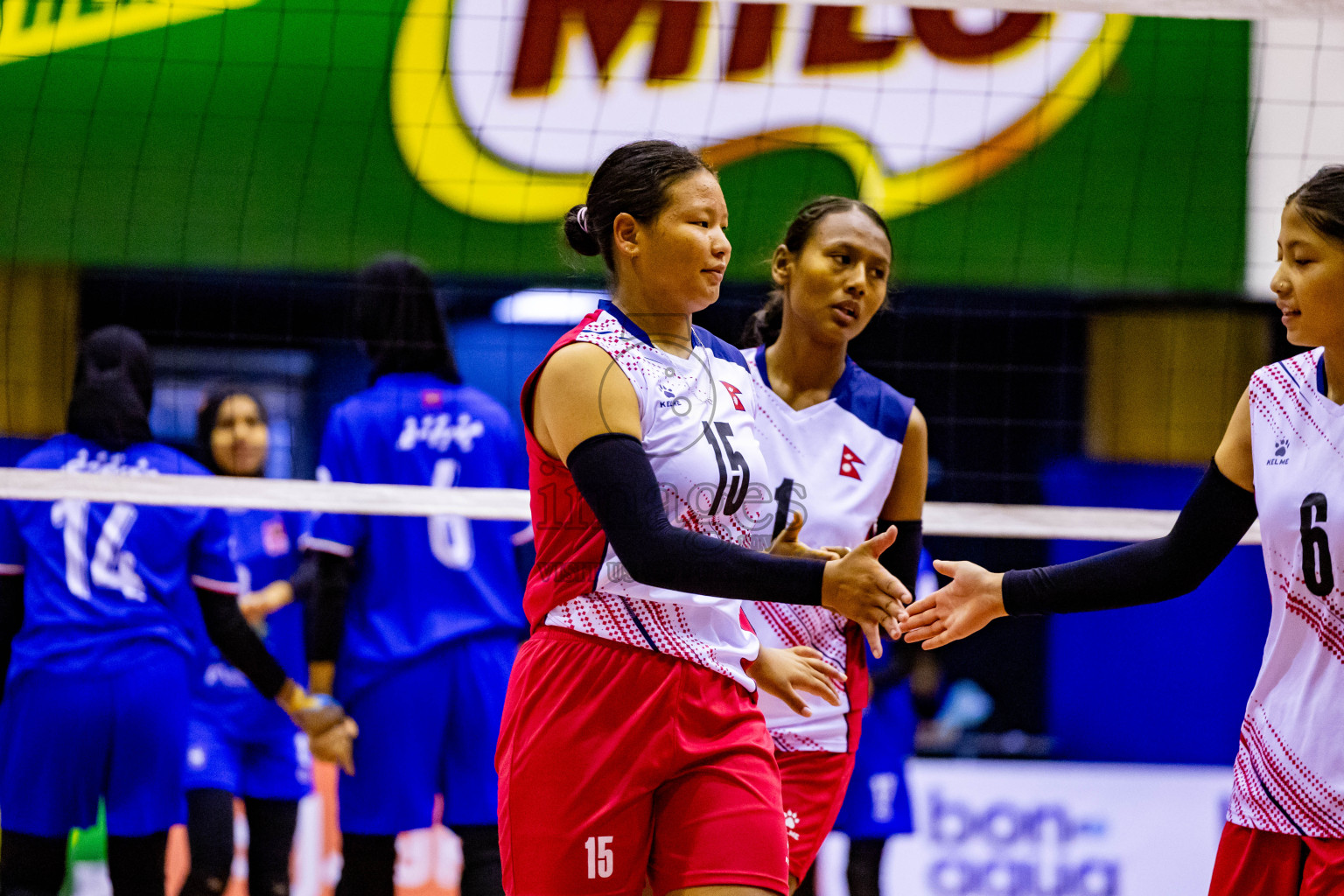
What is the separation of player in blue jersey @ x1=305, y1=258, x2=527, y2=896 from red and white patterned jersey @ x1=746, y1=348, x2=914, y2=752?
127 cm

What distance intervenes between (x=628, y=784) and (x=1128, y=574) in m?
1.01

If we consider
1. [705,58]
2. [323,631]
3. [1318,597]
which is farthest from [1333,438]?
[705,58]

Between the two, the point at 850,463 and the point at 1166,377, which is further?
the point at 1166,377

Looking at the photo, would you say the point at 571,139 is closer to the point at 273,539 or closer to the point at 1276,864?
the point at 273,539

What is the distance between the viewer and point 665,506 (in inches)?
97.5

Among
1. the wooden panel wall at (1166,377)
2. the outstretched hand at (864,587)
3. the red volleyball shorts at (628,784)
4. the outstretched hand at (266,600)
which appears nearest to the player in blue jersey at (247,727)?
the outstretched hand at (266,600)

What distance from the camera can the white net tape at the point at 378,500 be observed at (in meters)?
4.21

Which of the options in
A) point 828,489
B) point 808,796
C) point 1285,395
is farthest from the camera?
point 828,489

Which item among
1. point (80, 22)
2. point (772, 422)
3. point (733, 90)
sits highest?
point (80, 22)

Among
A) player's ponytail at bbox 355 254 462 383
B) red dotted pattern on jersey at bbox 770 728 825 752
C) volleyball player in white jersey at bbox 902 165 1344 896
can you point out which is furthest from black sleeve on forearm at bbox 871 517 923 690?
player's ponytail at bbox 355 254 462 383

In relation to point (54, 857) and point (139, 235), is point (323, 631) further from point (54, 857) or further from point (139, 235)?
point (139, 235)

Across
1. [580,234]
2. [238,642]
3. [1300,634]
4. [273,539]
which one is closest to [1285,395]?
[1300,634]

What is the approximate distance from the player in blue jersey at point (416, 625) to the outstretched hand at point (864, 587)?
2293 mm

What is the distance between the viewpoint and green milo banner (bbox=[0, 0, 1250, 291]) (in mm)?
7027
